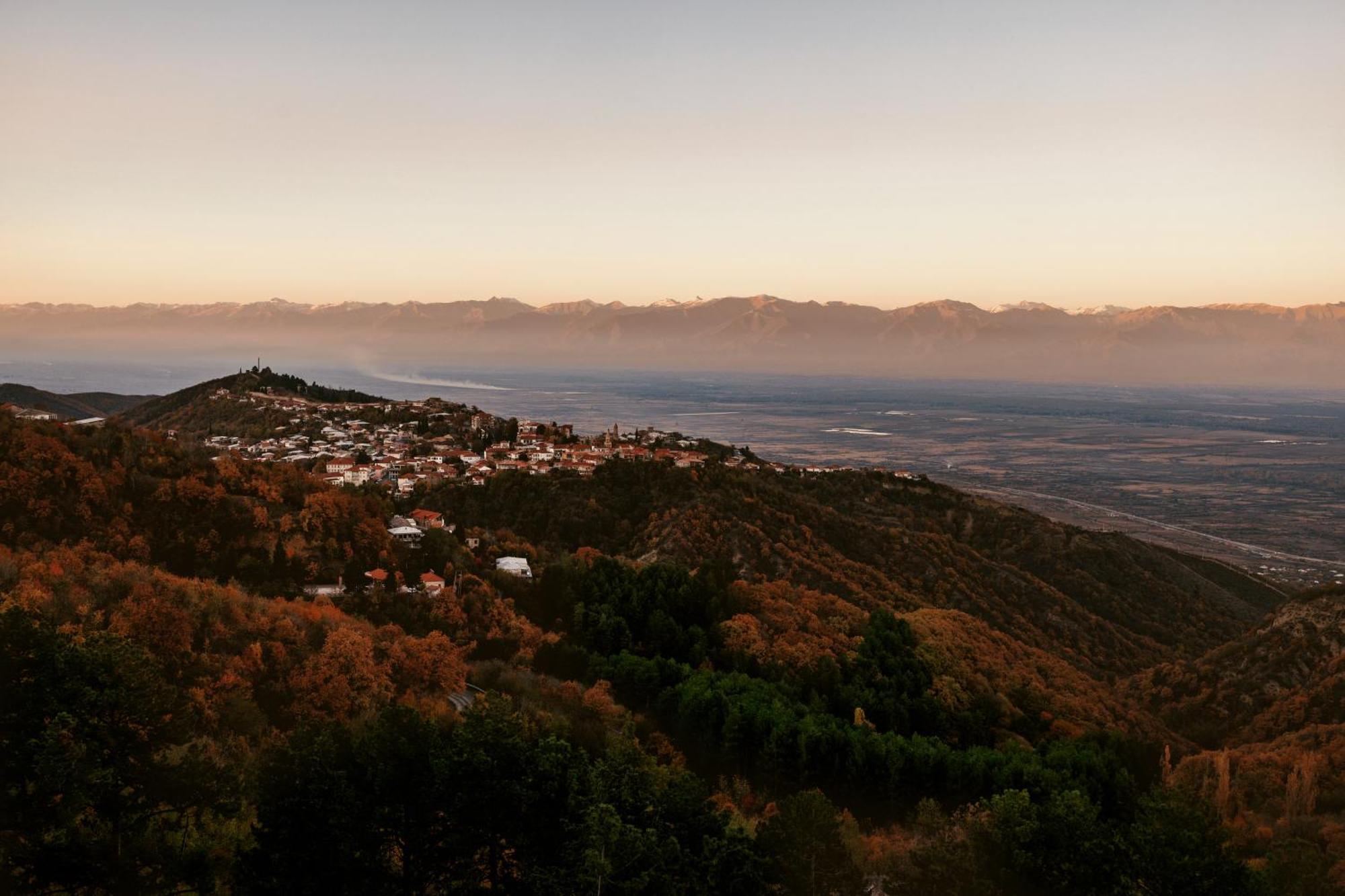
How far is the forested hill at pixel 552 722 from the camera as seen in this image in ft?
33.5

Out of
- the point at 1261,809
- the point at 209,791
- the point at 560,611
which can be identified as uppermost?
the point at 209,791

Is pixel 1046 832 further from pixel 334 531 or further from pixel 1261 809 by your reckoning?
pixel 334 531

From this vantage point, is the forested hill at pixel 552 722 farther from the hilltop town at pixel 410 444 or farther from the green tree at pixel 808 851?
the hilltop town at pixel 410 444

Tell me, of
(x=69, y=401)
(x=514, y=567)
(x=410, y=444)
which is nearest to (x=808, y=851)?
(x=514, y=567)

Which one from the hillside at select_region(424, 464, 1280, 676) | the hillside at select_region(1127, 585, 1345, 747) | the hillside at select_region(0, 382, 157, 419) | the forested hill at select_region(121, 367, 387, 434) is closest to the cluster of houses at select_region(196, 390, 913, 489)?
the forested hill at select_region(121, 367, 387, 434)

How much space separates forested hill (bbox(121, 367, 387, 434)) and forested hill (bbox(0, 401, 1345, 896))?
4032 cm

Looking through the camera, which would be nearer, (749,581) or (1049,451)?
(749,581)

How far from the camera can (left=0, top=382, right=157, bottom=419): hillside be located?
80250 mm

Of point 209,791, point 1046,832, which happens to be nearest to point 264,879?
point 209,791

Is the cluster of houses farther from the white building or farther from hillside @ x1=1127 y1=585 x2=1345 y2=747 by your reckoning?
hillside @ x1=1127 y1=585 x2=1345 y2=747

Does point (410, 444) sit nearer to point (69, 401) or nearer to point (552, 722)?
point (552, 722)

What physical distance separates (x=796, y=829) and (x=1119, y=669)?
34128mm

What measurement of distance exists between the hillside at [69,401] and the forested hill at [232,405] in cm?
615

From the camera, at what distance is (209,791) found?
10.4 meters
